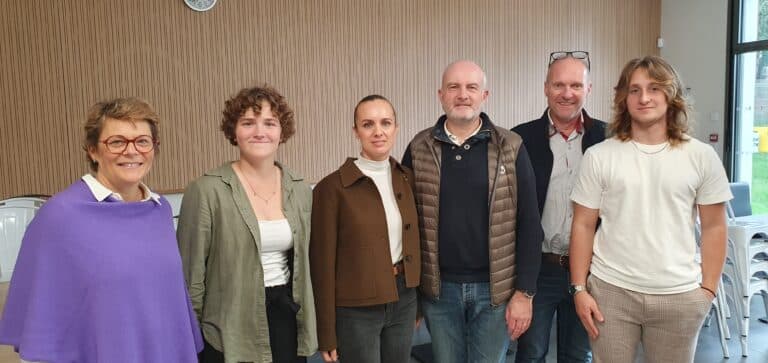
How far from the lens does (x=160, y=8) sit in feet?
14.8

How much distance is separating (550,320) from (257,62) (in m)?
3.70

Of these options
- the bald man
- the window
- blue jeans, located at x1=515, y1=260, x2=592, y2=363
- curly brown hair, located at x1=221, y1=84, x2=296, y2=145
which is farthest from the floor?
the window

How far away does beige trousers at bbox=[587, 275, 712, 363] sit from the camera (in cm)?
165

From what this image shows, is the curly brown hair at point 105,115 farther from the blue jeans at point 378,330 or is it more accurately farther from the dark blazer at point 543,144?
the dark blazer at point 543,144

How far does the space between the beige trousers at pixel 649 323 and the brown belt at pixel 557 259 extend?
278mm

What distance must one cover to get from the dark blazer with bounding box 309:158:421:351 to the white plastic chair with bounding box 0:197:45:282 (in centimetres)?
206

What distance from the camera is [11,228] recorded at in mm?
2928

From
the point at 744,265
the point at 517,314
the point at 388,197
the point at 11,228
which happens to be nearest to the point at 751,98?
the point at 744,265

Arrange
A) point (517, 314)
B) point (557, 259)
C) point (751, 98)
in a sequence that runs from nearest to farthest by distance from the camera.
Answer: point (517, 314)
point (557, 259)
point (751, 98)

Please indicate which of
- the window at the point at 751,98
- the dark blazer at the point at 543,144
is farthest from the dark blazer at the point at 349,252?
the window at the point at 751,98

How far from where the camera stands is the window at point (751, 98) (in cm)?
621

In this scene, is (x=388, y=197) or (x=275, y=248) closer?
(x=275, y=248)

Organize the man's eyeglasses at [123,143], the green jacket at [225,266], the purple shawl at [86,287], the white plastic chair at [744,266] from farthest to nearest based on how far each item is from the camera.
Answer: the white plastic chair at [744,266] → the green jacket at [225,266] → the man's eyeglasses at [123,143] → the purple shawl at [86,287]

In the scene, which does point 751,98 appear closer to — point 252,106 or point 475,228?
point 475,228
